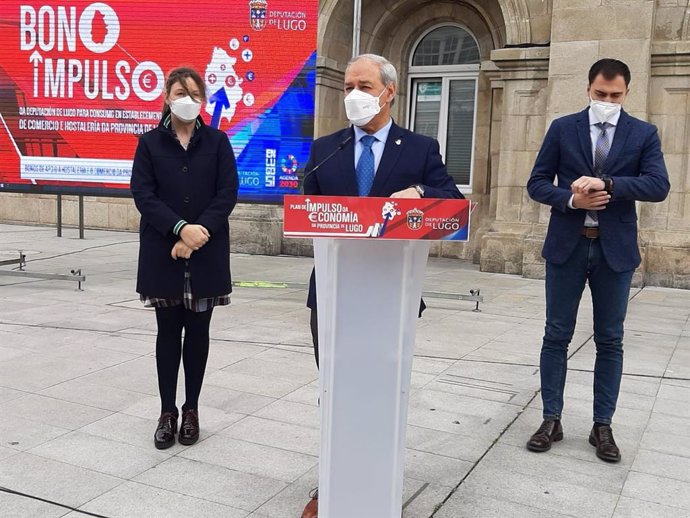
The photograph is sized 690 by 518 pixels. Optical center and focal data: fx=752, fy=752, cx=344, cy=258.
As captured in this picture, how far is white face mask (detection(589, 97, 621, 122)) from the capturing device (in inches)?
149

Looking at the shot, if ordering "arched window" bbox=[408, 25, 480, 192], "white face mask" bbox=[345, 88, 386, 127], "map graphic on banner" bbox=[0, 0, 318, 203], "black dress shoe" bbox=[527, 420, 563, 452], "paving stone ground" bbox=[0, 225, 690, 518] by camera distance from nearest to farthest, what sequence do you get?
"white face mask" bbox=[345, 88, 386, 127]
"paving stone ground" bbox=[0, 225, 690, 518]
"black dress shoe" bbox=[527, 420, 563, 452]
"map graphic on banner" bbox=[0, 0, 318, 203]
"arched window" bbox=[408, 25, 480, 192]

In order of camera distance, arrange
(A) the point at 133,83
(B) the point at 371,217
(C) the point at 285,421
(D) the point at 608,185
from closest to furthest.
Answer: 1. (B) the point at 371,217
2. (D) the point at 608,185
3. (C) the point at 285,421
4. (A) the point at 133,83

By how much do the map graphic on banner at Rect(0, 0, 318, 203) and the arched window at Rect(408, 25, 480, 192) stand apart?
474 centimetres

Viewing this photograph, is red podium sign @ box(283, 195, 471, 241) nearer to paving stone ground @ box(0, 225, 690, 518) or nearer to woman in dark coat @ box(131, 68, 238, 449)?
paving stone ground @ box(0, 225, 690, 518)

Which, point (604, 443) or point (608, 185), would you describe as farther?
point (604, 443)

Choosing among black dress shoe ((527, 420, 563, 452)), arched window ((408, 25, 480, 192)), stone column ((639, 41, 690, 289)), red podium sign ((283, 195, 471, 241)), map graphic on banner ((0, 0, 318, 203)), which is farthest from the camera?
arched window ((408, 25, 480, 192))

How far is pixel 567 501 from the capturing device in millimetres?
3320

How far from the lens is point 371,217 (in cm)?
232

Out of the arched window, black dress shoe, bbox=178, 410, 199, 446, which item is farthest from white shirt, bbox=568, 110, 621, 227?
the arched window

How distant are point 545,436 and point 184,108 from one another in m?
2.52

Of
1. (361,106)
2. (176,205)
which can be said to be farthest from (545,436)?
(176,205)

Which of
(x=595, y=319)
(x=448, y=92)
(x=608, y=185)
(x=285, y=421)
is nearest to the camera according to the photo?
(x=608, y=185)

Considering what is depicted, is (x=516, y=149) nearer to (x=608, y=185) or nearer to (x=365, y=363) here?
(x=608, y=185)

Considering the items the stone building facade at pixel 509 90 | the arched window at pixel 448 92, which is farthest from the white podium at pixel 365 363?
the arched window at pixel 448 92
